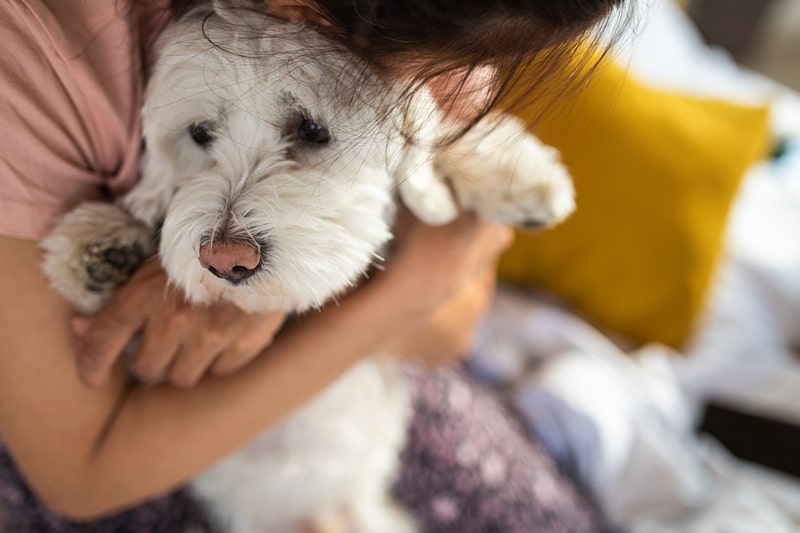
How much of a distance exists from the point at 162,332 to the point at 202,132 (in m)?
0.24

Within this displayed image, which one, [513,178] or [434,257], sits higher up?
[513,178]

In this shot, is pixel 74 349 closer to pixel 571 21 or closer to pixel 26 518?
pixel 26 518

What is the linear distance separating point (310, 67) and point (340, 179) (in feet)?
0.44

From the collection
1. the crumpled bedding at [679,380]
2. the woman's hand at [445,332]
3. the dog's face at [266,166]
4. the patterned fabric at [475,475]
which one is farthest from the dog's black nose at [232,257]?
the crumpled bedding at [679,380]

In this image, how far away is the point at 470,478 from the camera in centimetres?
109

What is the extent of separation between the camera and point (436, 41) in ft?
1.62

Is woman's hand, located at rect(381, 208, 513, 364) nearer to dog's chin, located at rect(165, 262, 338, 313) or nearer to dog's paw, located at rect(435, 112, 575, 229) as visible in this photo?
dog's paw, located at rect(435, 112, 575, 229)

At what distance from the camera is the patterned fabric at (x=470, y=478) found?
1.06m

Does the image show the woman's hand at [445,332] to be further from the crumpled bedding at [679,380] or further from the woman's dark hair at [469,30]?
the woman's dark hair at [469,30]

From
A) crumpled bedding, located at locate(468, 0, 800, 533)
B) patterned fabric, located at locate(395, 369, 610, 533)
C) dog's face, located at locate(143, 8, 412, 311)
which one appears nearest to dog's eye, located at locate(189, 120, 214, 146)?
dog's face, located at locate(143, 8, 412, 311)

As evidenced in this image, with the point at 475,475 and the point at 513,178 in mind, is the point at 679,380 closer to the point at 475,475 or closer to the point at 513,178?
the point at 475,475

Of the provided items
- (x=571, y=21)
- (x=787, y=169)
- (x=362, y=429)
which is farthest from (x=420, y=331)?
(x=787, y=169)

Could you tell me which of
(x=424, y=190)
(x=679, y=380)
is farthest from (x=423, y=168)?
(x=679, y=380)

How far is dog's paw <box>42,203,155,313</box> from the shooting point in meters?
0.72
